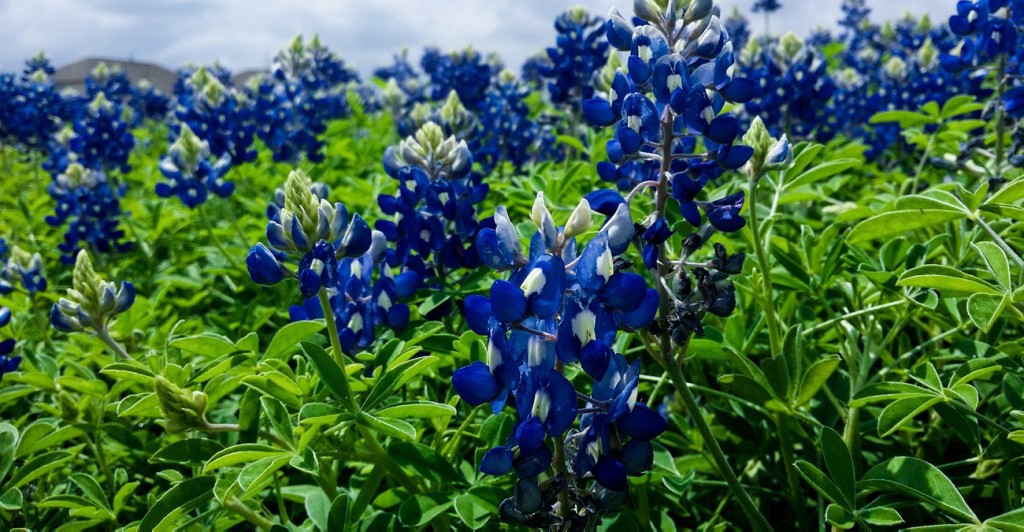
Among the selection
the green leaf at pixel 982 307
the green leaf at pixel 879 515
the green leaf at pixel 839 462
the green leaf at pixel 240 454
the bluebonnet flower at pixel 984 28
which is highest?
the bluebonnet flower at pixel 984 28

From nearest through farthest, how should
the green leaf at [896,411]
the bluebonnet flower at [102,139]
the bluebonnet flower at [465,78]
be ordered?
the green leaf at [896,411] < the bluebonnet flower at [102,139] < the bluebonnet flower at [465,78]

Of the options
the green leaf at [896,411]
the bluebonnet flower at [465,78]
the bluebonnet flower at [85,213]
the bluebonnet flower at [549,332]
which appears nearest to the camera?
the bluebonnet flower at [549,332]

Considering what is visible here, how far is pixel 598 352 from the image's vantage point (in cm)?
115

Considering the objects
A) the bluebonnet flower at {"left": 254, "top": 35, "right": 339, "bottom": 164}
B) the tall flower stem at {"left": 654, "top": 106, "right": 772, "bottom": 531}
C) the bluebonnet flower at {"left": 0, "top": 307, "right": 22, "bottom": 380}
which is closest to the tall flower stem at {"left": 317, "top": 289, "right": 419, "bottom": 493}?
the tall flower stem at {"left": 654, "top": 106, "right": 772, "bottom": 531}

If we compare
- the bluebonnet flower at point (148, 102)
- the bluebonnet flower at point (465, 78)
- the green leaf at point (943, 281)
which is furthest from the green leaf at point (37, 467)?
the bluebonnet flower at point (148, 102)

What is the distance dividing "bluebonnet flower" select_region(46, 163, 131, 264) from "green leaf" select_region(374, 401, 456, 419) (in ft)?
10.4

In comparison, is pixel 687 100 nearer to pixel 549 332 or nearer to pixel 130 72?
pixel 549 332

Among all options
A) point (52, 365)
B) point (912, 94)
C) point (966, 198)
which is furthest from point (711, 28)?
point (912, 94)

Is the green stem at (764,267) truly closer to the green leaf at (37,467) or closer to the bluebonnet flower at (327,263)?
the bluebonnet flower at (327,263)

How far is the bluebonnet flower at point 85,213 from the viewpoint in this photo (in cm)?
397

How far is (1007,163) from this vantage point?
2.69 meters

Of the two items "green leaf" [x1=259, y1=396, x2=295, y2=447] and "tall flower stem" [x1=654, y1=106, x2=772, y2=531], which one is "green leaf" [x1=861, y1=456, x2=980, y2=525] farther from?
"green leaf" [x1=259, y1=396, x2=295, y2=447]

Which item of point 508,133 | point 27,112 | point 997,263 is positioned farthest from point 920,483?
point 27,112

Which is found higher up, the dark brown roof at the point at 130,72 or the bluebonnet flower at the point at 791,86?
the dark brown roof at the point at 130,72
